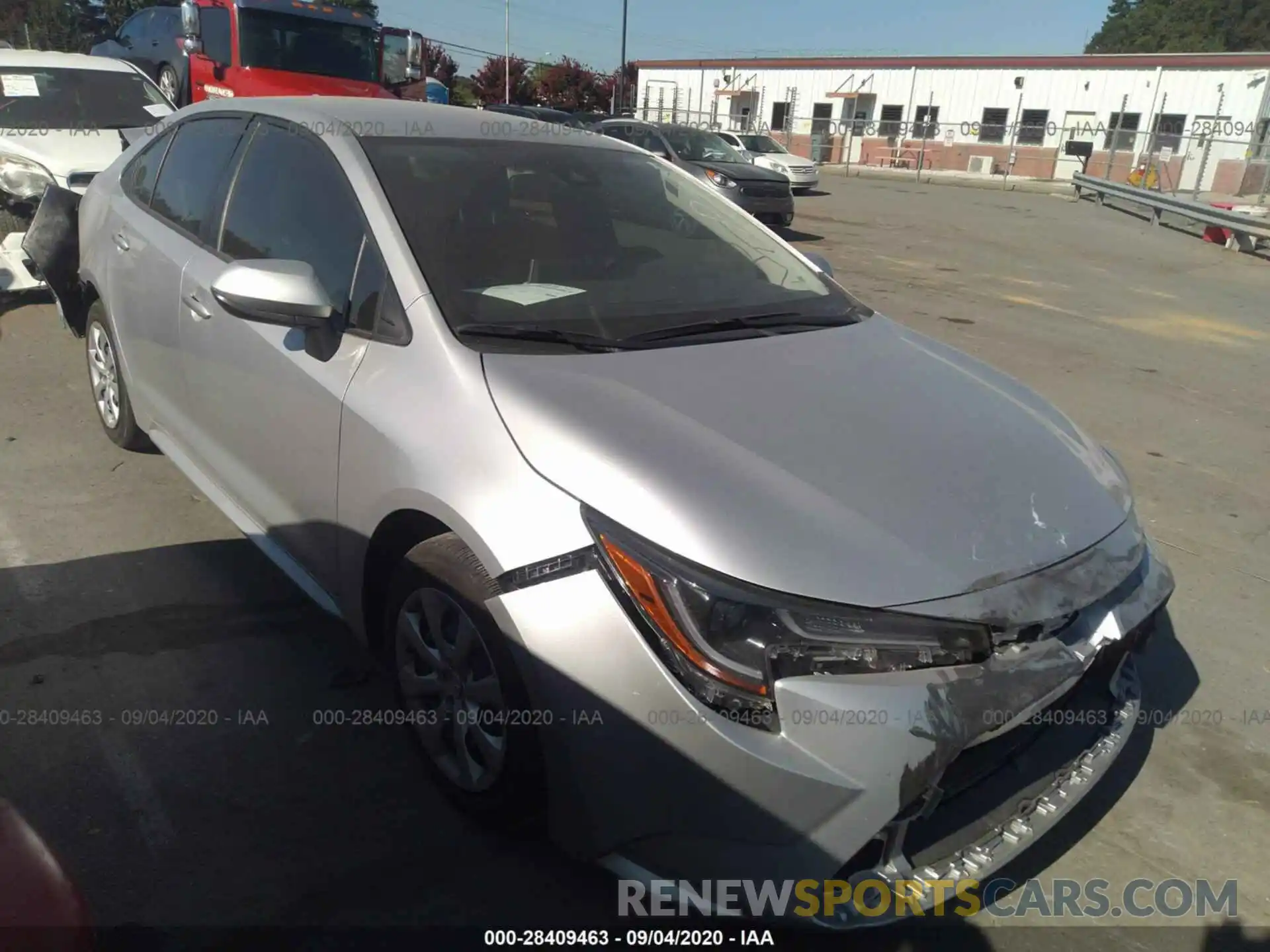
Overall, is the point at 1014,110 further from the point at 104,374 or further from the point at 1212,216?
the point at 104,374

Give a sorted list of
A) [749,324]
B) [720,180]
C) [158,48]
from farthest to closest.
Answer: [720,180], [158,48], [749,324]

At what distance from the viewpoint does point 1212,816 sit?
272 centimetres

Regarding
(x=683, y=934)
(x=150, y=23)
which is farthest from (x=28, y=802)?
(x=150, y=23)

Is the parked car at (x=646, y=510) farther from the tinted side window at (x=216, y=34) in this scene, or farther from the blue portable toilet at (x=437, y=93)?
the blue portable toilet at (x=437, y=93)

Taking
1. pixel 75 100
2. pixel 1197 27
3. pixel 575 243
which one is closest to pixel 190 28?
pixel 75 100

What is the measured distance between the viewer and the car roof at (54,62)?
852cm

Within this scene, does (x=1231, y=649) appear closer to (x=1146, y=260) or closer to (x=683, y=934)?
(x=683, y=934)

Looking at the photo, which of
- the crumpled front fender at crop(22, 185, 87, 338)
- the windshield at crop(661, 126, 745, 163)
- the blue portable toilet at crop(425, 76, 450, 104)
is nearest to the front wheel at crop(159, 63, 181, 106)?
the windshield at crop(661, 126, 745, 163)

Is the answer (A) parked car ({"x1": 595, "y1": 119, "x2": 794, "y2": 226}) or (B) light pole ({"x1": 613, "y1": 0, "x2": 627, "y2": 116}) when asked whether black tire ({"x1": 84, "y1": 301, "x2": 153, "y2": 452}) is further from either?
(B) light pole ({"x1": 613, "y1": 0, "x2": 627, "y2": 116})

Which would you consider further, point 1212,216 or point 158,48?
point 1212,216

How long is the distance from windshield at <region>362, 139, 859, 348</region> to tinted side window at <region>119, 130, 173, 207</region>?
1.67 m

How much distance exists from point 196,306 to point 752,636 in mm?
2464

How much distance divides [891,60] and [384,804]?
154 feet

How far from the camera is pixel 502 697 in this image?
214 cm
